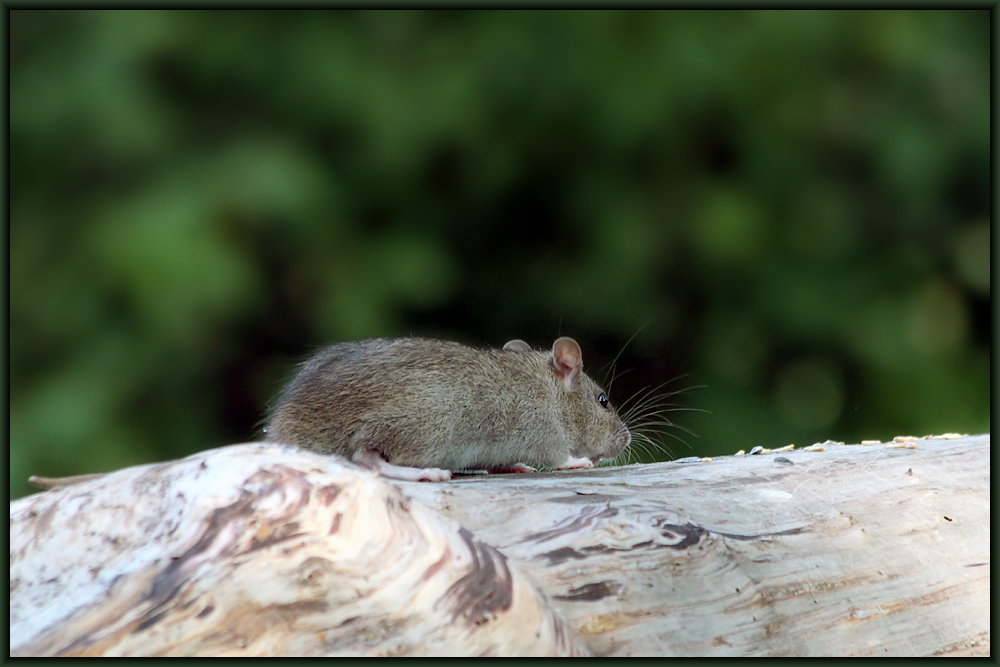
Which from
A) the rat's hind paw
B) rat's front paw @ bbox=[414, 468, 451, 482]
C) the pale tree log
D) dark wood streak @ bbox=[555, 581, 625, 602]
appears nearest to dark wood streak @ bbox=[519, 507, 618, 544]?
the pale tree log

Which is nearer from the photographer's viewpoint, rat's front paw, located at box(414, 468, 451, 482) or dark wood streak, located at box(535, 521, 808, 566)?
dark wood streak, located at box(535, 521, 808, 566)

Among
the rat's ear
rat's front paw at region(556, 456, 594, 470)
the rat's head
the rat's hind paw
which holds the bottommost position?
rat's front paw at region(556, 456, 594, 470)

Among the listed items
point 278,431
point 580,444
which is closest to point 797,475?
point 580,444

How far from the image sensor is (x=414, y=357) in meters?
3.20

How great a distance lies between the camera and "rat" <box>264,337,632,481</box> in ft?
9.77

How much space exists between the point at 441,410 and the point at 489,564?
1083mm

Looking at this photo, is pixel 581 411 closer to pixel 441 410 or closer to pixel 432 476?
pixel 441 410

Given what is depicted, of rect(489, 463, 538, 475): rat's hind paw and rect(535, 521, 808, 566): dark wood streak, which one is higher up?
rect(535, 521, 808, 566): dark wood streak

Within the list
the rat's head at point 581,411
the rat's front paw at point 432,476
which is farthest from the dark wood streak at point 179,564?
the rat's head at point 581,411

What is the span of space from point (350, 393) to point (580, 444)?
1.19 metres

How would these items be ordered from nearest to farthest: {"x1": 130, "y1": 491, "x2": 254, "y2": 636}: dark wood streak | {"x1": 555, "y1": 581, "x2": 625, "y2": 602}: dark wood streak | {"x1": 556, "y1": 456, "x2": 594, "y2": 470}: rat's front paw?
{"x1": 130, "y1": 491, "x2": 254, "y2": 636}: dark wood streak → {"x1": 555, "y1": 581, "x2": 625, "y2": 602}: dark wood streak → {"x1": 556, "y1": 456, "x2": 594, "y2": 470}: rat's front paw

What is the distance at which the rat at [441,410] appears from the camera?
2979 millimetres

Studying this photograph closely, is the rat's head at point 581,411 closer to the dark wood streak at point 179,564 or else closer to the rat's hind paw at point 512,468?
the rat's hind paw at point 512,468

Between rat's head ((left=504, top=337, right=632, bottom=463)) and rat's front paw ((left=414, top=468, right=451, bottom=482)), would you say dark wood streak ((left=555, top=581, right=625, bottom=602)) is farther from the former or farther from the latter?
rat's head ((left=504, top=337, right=632, bottom=463))
